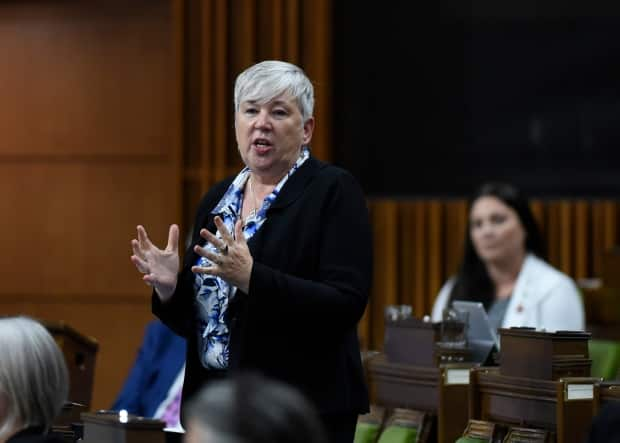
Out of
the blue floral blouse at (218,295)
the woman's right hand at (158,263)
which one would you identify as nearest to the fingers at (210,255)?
the blue floral blouse at (218,295)

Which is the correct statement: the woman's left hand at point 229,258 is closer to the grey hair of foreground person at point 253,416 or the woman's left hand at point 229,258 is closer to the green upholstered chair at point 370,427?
the grey hair of foreground person at point 253,416

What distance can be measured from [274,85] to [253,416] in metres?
1.46

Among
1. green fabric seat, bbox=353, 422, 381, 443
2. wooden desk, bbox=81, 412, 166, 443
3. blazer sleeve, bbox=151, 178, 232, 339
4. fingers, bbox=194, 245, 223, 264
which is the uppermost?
fingers, bbox=194, 245, 223, 264

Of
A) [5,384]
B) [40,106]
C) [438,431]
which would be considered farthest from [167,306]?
[40,106]

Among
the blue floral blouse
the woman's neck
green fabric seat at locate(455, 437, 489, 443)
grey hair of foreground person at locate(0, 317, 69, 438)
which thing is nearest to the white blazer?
the woman's neck

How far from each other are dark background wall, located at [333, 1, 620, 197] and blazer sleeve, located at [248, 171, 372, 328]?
4.57 meters

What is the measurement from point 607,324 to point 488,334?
260cm

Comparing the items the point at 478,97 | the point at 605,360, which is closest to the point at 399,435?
the point at 605,360

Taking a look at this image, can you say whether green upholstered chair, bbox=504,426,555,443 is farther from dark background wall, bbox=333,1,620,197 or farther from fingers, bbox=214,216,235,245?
dark background wall, bbox=333,1,620,197

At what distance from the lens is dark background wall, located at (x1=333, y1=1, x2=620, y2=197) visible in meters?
7.35

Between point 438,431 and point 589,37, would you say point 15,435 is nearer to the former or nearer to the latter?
point 438,431

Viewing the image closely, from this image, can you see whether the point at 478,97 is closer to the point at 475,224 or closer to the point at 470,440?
the point at 475,224

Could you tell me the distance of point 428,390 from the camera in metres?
4.30

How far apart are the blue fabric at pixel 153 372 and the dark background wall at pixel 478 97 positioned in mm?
2526
